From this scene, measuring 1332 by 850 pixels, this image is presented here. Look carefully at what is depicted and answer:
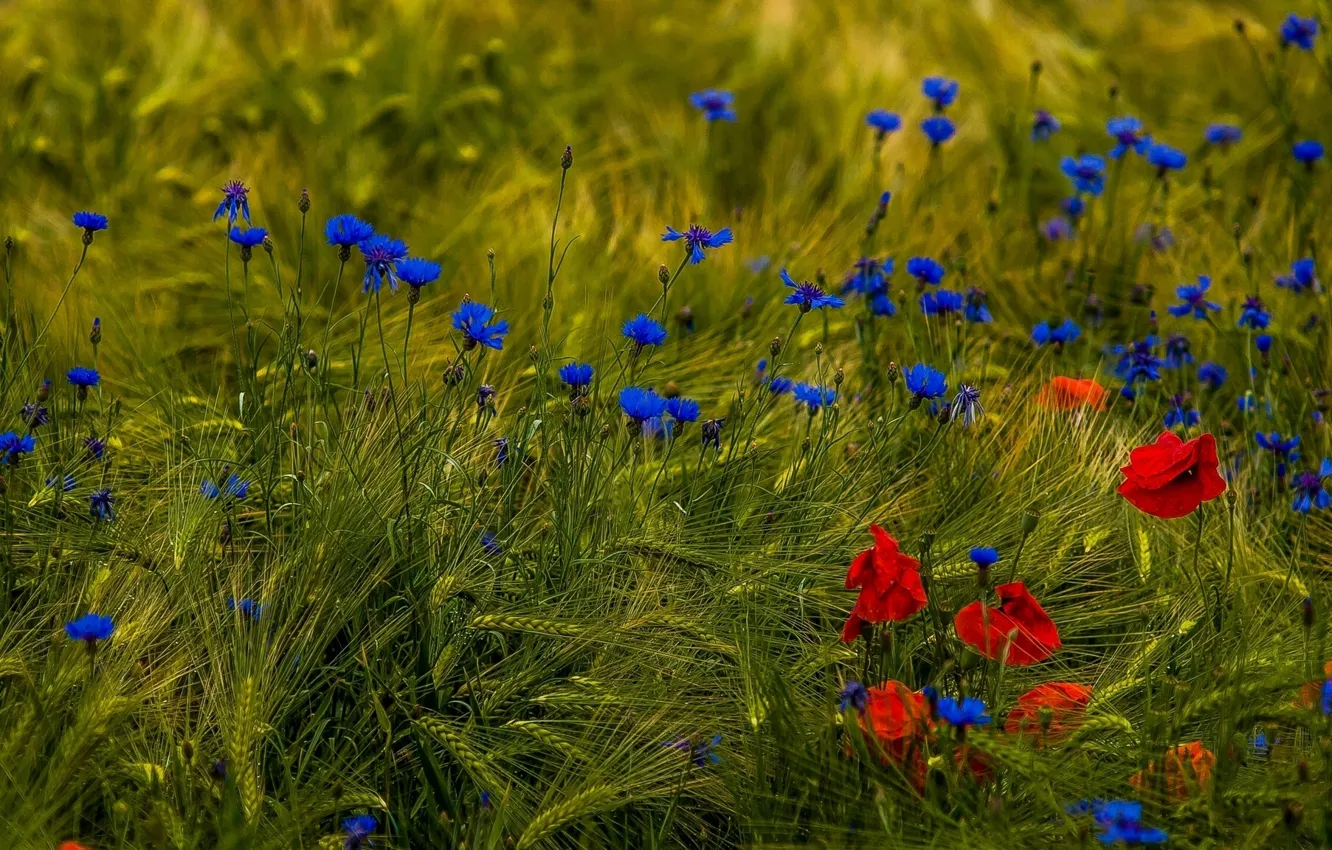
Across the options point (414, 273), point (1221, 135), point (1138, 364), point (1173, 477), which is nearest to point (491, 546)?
point (414, 273)

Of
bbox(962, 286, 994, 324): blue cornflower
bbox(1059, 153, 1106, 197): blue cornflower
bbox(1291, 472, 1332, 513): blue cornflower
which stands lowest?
bbox(1291, 472, 1332, 513): blue cornflower

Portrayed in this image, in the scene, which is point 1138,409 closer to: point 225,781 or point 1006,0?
point 225,781

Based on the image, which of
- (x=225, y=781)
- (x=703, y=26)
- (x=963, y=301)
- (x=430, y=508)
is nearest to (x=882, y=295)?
(x=963, y=301)

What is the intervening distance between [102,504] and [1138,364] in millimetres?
1340

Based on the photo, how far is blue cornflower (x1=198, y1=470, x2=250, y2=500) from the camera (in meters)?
1.58

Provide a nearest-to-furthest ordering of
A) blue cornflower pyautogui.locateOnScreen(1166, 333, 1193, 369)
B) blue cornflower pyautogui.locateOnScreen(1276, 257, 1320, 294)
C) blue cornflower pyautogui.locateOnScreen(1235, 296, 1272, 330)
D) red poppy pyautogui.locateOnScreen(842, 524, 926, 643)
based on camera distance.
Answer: red poppy pyautogui.locateOnScreen(842, 524, 926, 643), blue cornflower pyautogui.locateOnScreen(1235, 296, 1272, 330), blue cornflower pyautogui.locateOnScreen(1166, 333, 1193, 369), blue cornflower pyautogui.locateOnScreen(1276, 257, 1320, 294)

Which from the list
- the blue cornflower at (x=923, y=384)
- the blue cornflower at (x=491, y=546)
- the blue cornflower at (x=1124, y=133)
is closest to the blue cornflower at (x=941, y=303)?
the blue cornflower at (x=923, y=384)

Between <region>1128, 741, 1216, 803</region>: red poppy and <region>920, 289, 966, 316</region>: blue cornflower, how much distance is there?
806mm

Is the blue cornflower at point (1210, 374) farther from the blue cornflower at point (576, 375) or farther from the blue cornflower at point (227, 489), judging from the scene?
the blue cornflower at point (227, 489)

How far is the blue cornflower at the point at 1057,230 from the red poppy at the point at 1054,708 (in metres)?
1.43

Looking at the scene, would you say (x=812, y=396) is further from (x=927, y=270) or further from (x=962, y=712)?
(x=962, y=712)

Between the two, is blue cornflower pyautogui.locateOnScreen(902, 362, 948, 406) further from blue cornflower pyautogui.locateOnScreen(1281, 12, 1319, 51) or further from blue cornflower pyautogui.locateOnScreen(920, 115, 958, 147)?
blue cornflower pyautogui.locateOnScreen(1281, 12, 1319, 51)

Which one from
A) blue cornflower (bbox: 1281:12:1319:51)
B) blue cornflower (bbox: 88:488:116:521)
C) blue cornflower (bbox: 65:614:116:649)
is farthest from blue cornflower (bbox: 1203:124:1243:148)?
blue cornflower (bbox: 65:614:116:649)

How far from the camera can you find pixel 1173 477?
145cm
